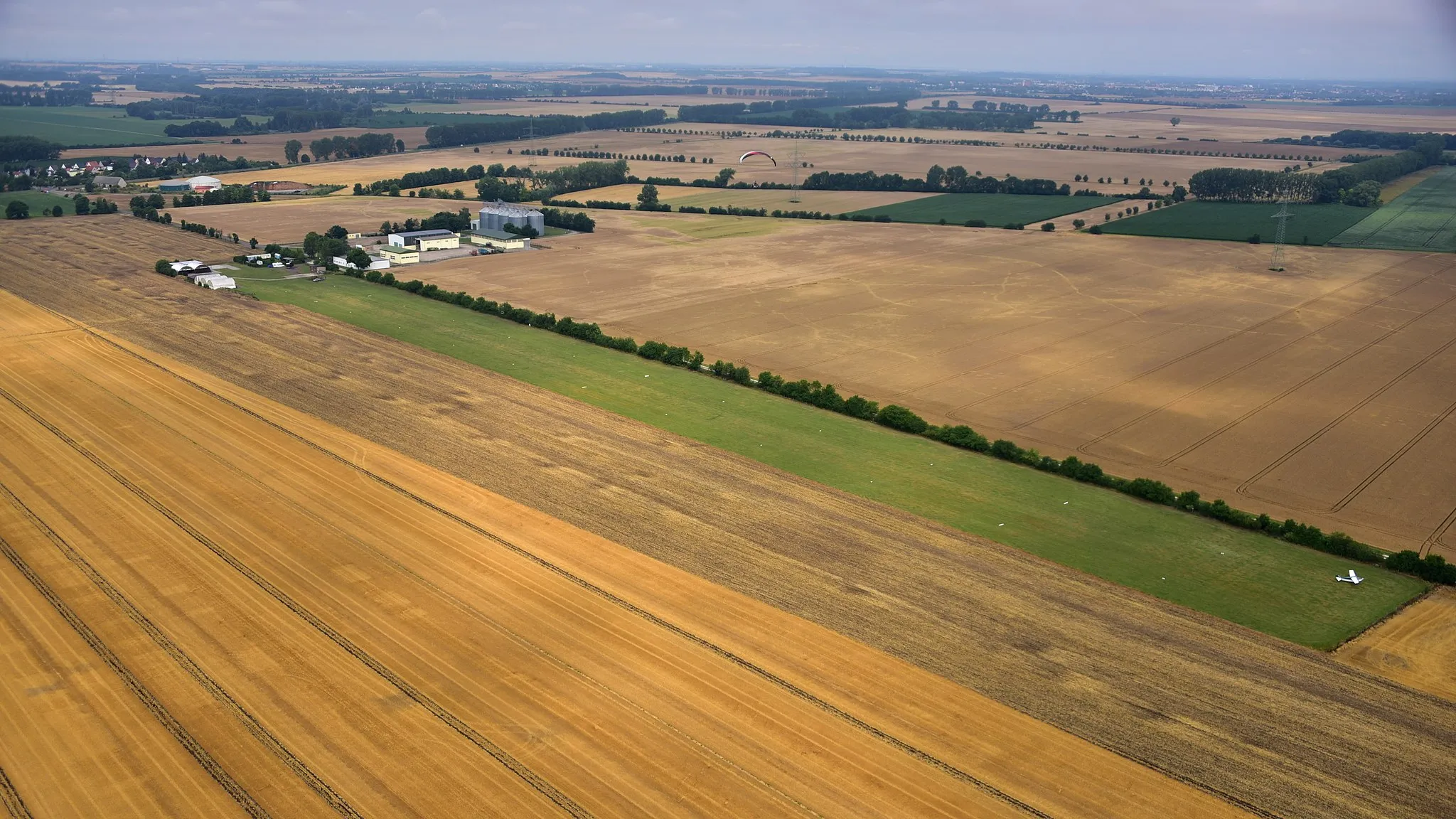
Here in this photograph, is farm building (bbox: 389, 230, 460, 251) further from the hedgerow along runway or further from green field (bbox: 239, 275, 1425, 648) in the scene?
the hedgerow along runway

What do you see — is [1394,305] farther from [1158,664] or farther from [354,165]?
[354,165]

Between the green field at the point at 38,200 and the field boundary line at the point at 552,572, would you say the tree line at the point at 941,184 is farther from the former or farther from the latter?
the field boundary line at the point at 552,572

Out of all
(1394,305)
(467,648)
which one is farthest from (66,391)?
(1394,305)

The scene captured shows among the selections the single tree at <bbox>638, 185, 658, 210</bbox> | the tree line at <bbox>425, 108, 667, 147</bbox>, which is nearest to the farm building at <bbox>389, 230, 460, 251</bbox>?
the single tree at <bbox>638, 185, 658, 210</bbox>

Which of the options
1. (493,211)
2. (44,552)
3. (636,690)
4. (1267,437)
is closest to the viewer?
(636,690)

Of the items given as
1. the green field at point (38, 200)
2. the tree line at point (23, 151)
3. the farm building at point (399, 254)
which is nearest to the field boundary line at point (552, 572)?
the farm building at point (399, 254)

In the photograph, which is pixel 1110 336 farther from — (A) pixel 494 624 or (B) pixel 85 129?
(B) pixel 85 129
